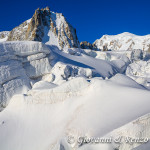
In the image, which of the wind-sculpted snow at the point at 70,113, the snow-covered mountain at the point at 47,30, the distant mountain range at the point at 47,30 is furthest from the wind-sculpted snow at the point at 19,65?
the snow-covered mountain at the point at 47,30

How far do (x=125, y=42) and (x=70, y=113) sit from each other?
68311 mm

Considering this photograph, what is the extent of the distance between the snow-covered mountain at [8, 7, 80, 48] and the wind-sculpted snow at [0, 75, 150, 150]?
3527 cm

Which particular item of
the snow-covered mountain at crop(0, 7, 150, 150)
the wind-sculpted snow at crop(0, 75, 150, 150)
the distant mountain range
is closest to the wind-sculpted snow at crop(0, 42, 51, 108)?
the snow-covered mountain at crop(0, 7, 150, 150)

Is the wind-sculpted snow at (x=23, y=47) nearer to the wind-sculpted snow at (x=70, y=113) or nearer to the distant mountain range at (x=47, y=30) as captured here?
the wind-sculpted snow at (x=70, y=113)

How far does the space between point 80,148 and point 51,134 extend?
145 centimetres

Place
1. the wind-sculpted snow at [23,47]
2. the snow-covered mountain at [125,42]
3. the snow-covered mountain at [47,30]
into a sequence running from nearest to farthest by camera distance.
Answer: the wind-sculpted snow at [23,47] → the snow-covered mountain at [47,30] → the snow-covered mountain at [125,42]

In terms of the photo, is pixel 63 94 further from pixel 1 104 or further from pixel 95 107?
pixel 1 104

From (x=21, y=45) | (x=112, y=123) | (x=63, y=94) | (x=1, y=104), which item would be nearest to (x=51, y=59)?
(x=21, y=45)

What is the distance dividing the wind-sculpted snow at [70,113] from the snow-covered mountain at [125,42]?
160 ft

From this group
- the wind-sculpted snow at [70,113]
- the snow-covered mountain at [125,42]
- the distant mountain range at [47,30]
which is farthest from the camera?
the snow-covered mountain at [125,42]

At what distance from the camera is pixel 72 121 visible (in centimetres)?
523

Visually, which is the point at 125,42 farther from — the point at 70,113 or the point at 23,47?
the point at 70,113

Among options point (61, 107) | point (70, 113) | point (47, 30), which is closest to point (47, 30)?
point (47, 30)

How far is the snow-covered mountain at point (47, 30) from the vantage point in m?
41.4
